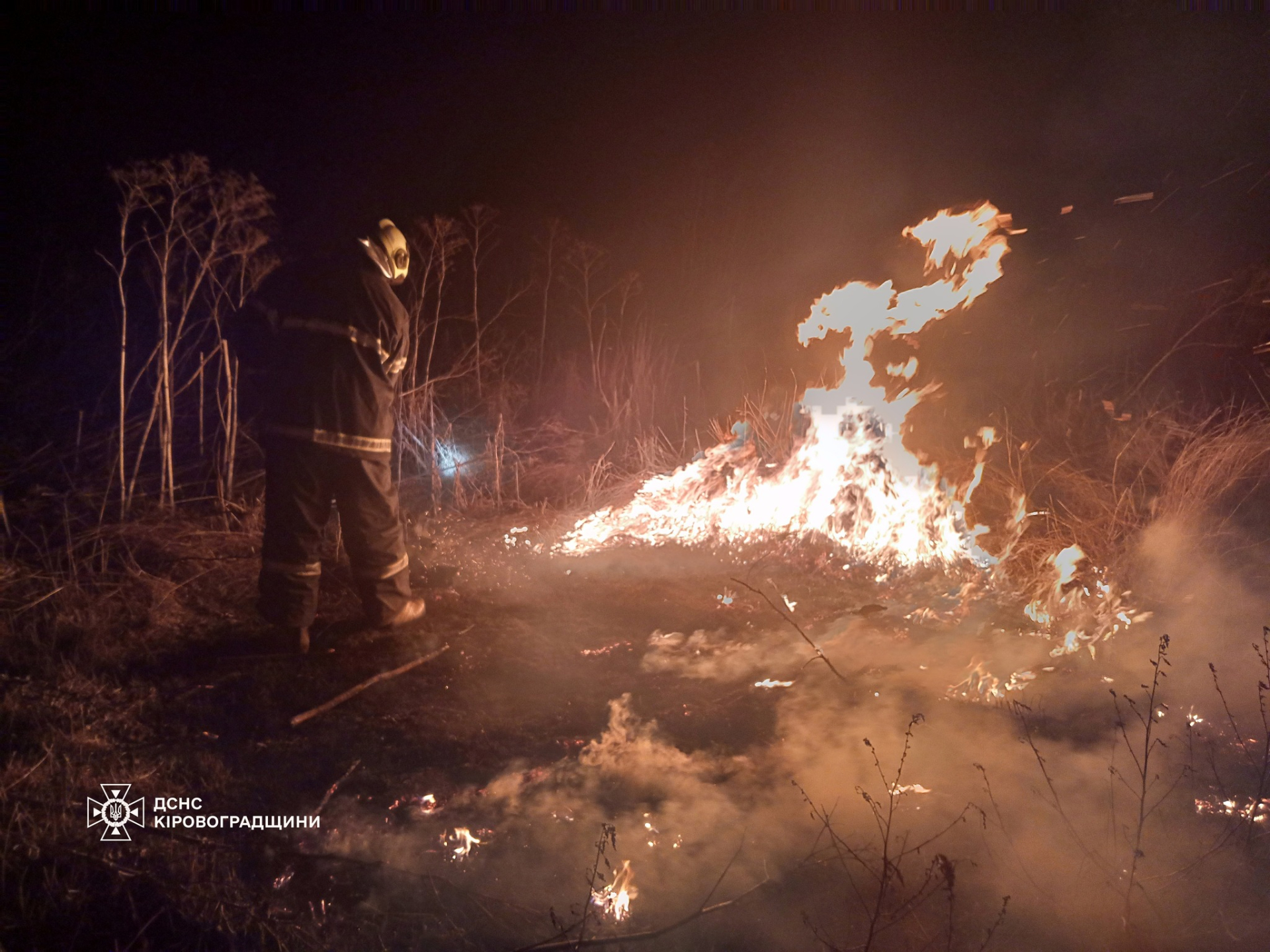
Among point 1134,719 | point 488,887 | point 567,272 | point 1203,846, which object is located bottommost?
point 1203,846

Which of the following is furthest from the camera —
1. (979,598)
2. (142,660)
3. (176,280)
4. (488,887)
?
(176,280)

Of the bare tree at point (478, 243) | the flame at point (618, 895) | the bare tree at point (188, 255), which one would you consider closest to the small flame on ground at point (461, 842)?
the flame at point (618, 895)

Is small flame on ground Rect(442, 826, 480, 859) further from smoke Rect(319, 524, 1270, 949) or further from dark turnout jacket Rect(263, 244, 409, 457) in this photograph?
dark turnout jacket Rect(263, 244, 409, 457)

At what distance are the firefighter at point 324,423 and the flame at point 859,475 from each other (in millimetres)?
2052

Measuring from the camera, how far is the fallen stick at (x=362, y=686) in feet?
10.1

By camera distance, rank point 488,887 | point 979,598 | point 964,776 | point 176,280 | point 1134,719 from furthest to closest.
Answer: point 176,280, point 979,598, point 1134,719, point 964,776, point 488,887

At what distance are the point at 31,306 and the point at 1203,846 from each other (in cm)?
1100

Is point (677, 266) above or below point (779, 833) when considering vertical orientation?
above

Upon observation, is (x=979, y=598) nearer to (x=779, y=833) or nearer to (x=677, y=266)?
(x=779, y=833)

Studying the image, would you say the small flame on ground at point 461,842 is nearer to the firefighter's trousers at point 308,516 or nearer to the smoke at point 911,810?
the smoke at point 911,810

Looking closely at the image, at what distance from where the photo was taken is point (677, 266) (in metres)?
9.88

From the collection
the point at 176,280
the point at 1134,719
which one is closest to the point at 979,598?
the point at 1134,719

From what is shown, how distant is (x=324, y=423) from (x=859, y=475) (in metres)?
3.69

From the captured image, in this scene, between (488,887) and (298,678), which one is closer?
(488,887)
